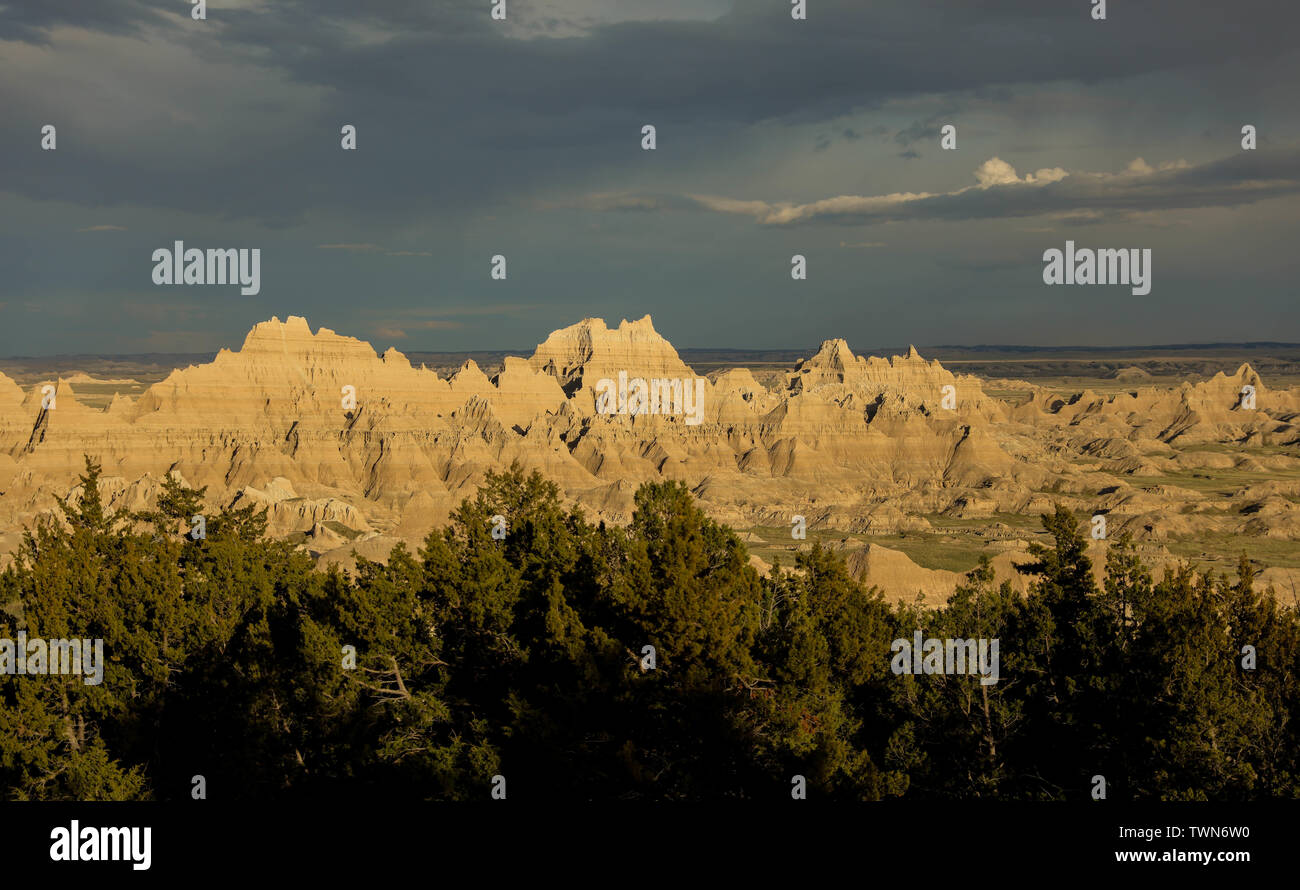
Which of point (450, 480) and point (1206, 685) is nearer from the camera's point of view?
point (1206, 685)

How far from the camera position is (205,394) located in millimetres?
192875

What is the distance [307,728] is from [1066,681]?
2025cm

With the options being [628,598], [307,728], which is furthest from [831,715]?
[307,728]

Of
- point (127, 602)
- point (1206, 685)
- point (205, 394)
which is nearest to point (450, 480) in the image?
point (205, 394)

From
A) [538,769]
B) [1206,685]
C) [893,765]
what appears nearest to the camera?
[1206,685]

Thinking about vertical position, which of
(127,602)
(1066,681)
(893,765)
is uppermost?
(127,602)

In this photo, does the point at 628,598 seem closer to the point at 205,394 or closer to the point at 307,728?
the point at 307,728

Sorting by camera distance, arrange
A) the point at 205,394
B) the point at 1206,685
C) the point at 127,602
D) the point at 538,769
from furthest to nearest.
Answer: the point at 205,394, the point at 127,602, the point at 538,769, the point at 1206,685

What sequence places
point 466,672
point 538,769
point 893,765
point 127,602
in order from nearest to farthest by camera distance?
1. point 538,769
2. point 893,765
3. point 466,672
4. point 127,602

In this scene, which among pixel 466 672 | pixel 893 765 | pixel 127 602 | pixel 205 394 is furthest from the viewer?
pixel 205 394
